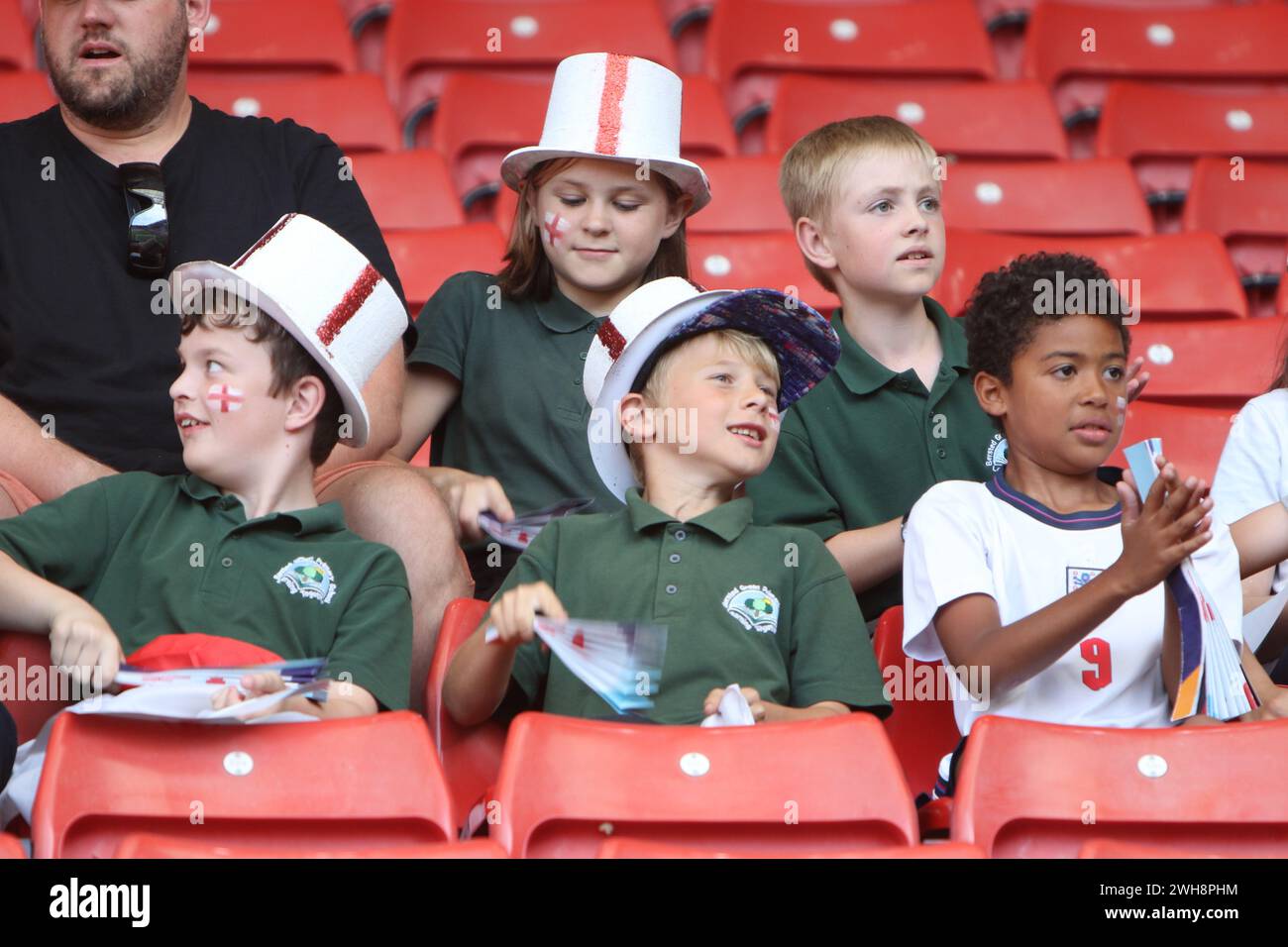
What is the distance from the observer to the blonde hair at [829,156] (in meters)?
2.74

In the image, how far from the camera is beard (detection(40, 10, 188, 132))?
8.36 ft

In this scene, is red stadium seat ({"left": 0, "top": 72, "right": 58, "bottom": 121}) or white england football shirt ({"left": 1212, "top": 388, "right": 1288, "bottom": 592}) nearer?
white england football shirt ({"left": 1212, "top": 388, "right": 1288, "bottom": 592})

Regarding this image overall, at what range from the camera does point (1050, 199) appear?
3818 mm

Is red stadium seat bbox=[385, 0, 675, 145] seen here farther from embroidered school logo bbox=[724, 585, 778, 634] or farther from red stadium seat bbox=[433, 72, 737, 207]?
embroidered school logo bbox=[724, 585, 778, 634]

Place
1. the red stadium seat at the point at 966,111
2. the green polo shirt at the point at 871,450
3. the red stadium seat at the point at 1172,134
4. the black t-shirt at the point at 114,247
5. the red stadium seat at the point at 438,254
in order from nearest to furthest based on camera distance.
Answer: the black t-shirt at the point at 114,247 < the green polo shirt at the point at 871,450 < the red stadium seat at the point at 438,254 < the red stadium seat at the point at 966,111 < the red stadium seat at the point at 1172,134

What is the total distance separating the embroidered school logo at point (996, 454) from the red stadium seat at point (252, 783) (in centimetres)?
112

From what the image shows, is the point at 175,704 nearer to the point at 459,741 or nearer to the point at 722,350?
the point at 459,741

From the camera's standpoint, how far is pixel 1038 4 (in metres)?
4.33

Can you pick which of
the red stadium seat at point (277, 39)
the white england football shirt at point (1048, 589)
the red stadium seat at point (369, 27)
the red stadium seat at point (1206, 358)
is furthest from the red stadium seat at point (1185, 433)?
the red stadium seat at point (369, 27)

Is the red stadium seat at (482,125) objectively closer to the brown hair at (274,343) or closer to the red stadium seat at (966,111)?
the red stadium seat at (966,111)

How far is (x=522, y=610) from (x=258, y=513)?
486 millimetres

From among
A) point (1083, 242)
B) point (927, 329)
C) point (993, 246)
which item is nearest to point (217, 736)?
point (927, 329)

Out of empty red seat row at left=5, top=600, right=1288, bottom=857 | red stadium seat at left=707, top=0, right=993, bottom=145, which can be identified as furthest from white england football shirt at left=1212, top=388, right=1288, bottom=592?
red stadium seat at left=707, top=0, right=993, bottom=145

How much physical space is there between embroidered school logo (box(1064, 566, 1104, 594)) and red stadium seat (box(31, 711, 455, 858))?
82 cm
